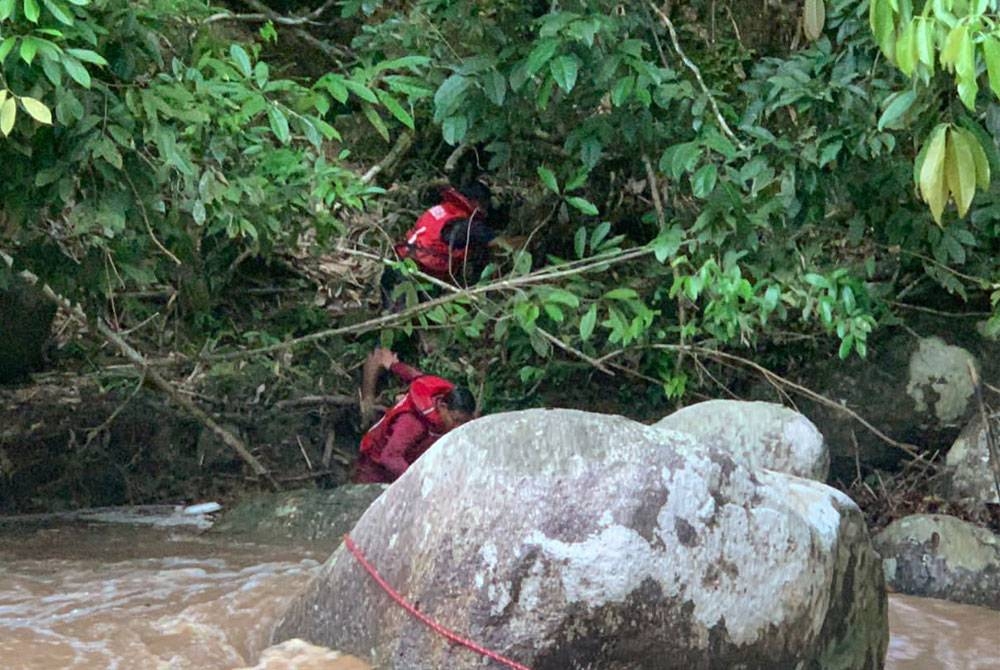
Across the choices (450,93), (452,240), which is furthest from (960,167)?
(452,240)

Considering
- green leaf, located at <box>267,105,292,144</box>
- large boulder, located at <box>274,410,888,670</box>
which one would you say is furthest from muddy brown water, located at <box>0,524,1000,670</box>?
green leaf, located at <box>267,105,292,144</box>

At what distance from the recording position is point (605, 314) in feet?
20.1

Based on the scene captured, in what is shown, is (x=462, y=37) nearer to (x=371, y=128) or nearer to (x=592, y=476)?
(x=371, y=128)

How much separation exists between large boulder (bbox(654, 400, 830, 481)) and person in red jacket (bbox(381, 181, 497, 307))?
172 cm

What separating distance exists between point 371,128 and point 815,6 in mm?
3482

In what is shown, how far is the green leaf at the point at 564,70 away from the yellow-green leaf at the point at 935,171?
2.14 meters

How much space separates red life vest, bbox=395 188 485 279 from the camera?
6.43 metres

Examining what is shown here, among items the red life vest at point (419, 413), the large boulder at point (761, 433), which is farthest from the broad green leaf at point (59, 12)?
the red life vest at point (419, 413)

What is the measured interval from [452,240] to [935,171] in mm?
4164

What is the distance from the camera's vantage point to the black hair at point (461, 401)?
6.34 meters

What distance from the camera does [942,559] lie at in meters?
5.18

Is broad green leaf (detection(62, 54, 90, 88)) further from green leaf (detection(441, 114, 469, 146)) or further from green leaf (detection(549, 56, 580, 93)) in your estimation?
green leaf (detection(441, 114, 469, 146))

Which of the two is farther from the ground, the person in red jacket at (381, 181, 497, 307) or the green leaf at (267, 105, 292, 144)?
the green leaf at (267, 105, 292, 144)

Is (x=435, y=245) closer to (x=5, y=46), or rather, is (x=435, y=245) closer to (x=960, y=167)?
(x=5, y=46)
